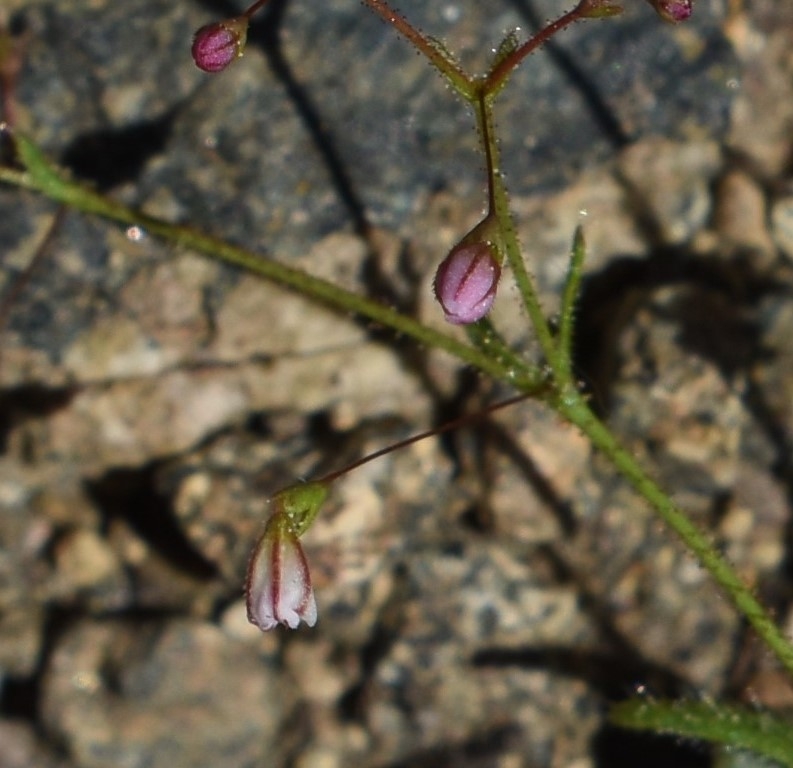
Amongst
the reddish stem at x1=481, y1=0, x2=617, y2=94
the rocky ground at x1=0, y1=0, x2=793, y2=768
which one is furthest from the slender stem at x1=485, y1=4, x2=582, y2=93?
the rocky ground at x1=0, y1=0, x2=793, y2=768

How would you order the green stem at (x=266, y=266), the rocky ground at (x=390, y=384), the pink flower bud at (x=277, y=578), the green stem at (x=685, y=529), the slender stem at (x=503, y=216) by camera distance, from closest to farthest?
the slender stem at (x=503, y=216), the pink flower bud at (x=277, y=578), the green stem at (x=685, y=529), the green stem at (x=266, y=266), the rocky ground at (x=390, y=384)

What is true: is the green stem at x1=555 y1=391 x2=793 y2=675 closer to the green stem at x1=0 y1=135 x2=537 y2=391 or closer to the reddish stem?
→ the green stem at x1=0 y1=135 x2=537 y2=391

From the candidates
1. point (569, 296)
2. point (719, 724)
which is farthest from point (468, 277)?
point (719, 724)

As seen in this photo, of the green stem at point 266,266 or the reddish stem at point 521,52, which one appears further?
the green stem at point 266,266

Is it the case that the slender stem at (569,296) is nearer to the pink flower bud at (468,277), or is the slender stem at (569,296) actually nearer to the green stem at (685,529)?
the green stem at (685,529)

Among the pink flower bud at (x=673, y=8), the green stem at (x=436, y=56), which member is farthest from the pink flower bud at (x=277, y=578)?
the pink flower bud at (x=673, y=8)

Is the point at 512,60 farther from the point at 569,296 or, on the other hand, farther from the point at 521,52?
the point at 569,296

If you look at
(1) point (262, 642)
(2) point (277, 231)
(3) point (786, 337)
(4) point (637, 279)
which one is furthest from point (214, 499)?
(3) point (786, 337)
